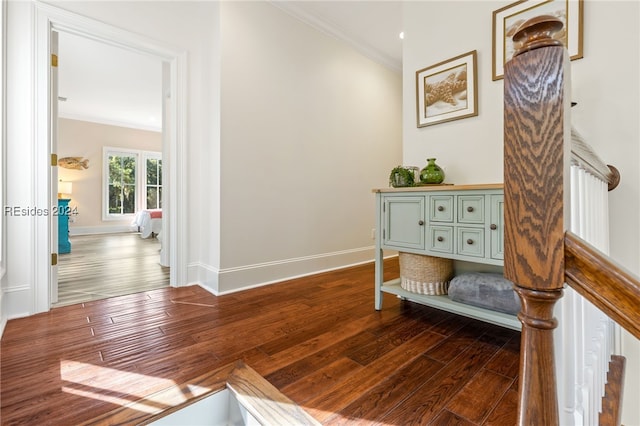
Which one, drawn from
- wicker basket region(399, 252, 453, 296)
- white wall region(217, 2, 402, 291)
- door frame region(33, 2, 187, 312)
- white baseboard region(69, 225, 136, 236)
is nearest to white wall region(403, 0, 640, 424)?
wicker basket region(399, 252, 453, 296)

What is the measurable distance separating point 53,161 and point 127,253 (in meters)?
2.58

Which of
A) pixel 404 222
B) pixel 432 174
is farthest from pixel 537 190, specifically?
pixel 432 174

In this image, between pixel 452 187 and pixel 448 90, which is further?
pixel 448 90

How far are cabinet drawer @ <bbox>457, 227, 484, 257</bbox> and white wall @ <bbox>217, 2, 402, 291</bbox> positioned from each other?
67.5 inches

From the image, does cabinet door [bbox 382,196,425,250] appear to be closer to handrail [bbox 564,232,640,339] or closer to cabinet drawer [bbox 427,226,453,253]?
cabinet drawer [bbox 427,226,453,253]

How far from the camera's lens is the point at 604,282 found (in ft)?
1.29

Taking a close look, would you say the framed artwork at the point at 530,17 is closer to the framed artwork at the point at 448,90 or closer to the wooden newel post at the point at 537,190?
the framed artwork at the point at 448,90

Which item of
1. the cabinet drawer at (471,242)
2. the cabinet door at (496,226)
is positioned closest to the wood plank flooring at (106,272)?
the cabinet drawer at (471,242)

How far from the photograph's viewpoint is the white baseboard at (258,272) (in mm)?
2494

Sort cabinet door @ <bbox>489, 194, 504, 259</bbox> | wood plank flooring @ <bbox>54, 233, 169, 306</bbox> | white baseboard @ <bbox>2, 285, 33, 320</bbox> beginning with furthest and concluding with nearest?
wood plank flooring @ <bbox>54, 233, 169, 306</bbox> < white baseboard @ <bbox>2, 285, 33, 320</bbox> < cabinet door @ <bbox>489, 194, 504, 259</bbox>

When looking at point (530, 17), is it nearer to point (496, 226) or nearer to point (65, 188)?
point (496, 226)

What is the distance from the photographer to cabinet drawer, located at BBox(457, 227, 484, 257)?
5.30 feet

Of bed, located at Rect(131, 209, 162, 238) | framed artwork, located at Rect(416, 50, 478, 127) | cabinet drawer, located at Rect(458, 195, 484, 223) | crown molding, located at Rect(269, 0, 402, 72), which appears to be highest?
crown molding, located at Rect(269, 0, 402, 72)

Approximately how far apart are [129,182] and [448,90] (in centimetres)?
785
